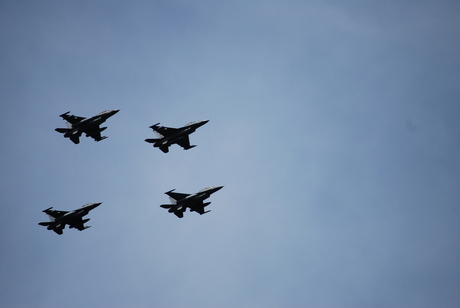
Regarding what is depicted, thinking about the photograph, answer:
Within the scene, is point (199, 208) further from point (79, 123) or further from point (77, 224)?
point (79, 123)

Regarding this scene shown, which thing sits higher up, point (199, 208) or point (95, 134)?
point (95, 134)

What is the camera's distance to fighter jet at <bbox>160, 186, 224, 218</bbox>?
279ft

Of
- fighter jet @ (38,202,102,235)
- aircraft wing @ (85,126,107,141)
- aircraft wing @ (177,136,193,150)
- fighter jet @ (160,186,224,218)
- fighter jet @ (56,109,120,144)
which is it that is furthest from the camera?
aircraft wing @ (85,126,107,141)

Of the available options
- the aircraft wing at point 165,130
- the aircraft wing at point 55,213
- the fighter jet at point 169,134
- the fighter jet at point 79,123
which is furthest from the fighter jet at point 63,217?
the aircraft wing at point 165,130

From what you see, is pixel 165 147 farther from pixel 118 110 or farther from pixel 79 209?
pixel 79 209

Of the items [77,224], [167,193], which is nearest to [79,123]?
[77,224]

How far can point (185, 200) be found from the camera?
85500 millimetres

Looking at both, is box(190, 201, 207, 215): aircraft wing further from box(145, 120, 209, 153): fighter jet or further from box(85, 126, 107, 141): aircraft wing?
box(85, 126, 107, 141): aircraft wing

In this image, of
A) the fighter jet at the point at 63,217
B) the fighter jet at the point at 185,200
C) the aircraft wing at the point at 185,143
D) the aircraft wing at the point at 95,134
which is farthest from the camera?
the aircraft wing at the point at 95,134

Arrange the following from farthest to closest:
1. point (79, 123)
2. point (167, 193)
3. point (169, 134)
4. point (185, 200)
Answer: point (79, 123) → point (169, 134) → point (167, 193) → point (185, 200)

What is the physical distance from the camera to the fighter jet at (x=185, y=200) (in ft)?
279

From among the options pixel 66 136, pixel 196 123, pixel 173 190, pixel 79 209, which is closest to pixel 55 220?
pixel 79 209

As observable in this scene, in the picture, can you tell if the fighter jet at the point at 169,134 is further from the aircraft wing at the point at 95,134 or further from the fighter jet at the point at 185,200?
the aircraft wing at the point at 95,134

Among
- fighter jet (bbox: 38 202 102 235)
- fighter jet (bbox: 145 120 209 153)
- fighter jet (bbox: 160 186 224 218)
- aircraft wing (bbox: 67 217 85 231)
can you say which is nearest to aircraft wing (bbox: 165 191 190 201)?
fighter jet (bbox: 160 186 224 218)
